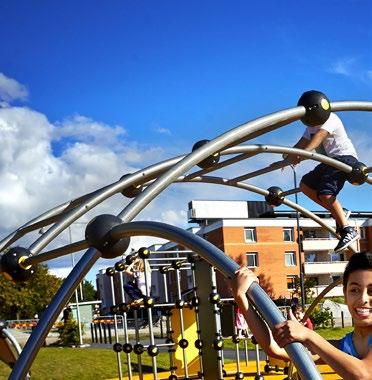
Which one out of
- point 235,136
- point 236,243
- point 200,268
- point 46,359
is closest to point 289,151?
point 235,136

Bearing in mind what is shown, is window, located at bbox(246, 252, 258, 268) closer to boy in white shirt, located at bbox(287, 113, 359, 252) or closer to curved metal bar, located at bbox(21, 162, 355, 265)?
curved metal bar, located at bbox(21, 162, 355, 265)

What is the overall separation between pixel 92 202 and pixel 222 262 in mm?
2016

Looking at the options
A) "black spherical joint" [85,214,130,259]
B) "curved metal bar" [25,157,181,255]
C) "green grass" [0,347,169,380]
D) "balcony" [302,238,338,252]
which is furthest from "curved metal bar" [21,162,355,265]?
"balcony" [302,238,338,252]

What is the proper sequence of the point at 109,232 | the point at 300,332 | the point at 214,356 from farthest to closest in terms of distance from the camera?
the point at 214,356, the point at 109,232, the point at 300,332

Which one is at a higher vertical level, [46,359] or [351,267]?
[351,267]

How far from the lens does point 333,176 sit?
538 cm

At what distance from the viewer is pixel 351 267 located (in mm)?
2420

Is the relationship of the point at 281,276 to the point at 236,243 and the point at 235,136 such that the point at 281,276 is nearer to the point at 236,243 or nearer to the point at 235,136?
the point at 236,243

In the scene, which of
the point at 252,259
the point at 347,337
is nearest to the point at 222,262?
the point at 347,337

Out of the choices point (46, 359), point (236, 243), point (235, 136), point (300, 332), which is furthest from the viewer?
point (236, 243)

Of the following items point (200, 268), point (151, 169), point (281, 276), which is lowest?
point (281, 276)

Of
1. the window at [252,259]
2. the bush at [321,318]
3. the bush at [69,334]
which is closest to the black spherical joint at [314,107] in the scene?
the bush at [69,334]

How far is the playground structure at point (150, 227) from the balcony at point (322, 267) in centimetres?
4746

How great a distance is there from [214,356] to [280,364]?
3.83 metres
